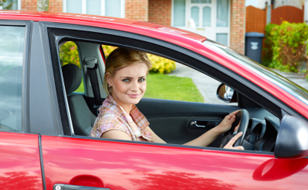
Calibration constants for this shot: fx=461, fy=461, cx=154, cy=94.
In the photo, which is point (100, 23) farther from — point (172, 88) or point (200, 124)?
point (172, 88)

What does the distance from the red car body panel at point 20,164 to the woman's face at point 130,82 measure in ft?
2.34

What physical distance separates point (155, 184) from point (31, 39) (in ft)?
2.78

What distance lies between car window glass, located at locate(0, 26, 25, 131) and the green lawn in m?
6.31

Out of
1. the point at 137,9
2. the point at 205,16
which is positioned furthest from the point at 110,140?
the point at 205,16

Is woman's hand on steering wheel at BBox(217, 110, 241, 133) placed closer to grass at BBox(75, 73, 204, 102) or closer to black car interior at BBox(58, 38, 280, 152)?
black car interior at BBox(58, 38, 280, 152)

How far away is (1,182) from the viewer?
189 cm

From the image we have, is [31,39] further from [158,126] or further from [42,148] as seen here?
[158,126]

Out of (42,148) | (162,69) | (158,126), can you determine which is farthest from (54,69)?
(162,69)

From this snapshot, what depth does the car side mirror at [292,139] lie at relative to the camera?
1.78m

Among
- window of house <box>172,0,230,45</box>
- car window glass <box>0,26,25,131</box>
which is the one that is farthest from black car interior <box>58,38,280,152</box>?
window of house <box>172,0,230,45</box>

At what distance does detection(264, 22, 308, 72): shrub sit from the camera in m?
13.6

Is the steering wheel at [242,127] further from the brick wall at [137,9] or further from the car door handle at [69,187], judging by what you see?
the brick wall at [137,9]

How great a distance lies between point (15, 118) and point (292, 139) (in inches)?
46.8

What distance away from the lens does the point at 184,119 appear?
3.63m
